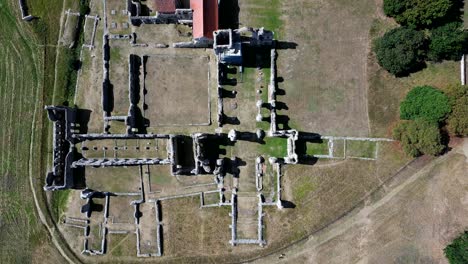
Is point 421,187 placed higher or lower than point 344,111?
lower

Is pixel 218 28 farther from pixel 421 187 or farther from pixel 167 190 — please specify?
pixel 421 187

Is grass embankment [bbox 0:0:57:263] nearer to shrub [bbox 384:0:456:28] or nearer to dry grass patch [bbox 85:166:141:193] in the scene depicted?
dry grass patch [bbox 85:166:141:193]

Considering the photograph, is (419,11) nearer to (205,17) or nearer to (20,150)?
(205,17)

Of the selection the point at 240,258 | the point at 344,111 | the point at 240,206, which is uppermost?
the point at 344,111

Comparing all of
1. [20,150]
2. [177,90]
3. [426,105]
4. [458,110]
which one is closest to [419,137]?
[426,105]

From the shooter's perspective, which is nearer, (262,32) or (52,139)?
(262,32)

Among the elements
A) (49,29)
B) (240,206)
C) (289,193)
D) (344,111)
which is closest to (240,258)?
(240,206)

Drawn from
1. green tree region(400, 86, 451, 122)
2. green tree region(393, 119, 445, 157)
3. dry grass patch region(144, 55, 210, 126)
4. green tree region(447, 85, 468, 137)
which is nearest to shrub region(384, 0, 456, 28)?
green tree region(400, 86, 451, 122)
